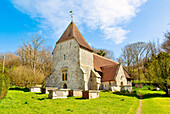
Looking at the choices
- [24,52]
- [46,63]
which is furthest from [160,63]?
[24,52]

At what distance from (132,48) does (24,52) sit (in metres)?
30.2

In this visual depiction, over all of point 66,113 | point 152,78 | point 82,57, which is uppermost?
point 82,57

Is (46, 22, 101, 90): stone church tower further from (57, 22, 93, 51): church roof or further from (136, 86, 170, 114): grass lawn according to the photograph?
(136, 86, 170, 114): grass lawn

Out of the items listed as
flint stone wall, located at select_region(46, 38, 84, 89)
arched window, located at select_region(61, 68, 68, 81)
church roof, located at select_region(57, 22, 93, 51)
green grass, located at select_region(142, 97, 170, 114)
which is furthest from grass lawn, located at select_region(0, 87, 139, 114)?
church roof, located at select_region(57, 22, 93, 51)

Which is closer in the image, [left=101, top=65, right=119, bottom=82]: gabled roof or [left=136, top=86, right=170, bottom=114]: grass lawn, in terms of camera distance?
[left=136, top=86, right=170, bottom=114]: grass lawn

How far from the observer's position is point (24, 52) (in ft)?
107

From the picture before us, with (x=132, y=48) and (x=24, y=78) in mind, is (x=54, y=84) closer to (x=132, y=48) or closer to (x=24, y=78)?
(x=24, y=78)

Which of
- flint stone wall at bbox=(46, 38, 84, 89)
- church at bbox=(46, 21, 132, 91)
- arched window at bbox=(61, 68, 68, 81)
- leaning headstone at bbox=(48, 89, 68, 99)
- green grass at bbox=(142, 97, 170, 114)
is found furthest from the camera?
arched window at bbox=(61, 68, 68, 81)

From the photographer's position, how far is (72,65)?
63.2 ft

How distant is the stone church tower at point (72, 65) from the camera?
18.4 meters

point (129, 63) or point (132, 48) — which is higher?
point (132, 48)

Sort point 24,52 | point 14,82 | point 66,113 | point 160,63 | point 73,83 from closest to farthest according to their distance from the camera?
point 66,113 → point 160,63 → point 73,83 → point 14,82 → point 24,52

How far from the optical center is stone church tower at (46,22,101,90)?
18.4 meters

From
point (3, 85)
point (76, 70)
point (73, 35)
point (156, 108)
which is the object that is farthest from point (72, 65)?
point (156, 108)
